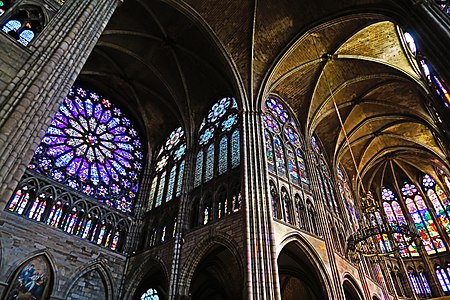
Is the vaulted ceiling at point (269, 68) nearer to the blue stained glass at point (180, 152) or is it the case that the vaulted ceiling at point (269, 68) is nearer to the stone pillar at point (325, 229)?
the blue stained glass at point (180, 152)

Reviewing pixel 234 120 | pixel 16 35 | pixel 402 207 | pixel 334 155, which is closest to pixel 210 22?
pixel 234 120

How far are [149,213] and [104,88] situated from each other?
7.94 m

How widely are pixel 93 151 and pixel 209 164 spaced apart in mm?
5779

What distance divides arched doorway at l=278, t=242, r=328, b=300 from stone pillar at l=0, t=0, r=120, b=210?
8.60m

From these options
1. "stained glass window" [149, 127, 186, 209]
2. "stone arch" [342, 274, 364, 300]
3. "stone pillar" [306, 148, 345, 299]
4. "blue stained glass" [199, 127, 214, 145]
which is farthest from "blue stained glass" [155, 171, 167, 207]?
"stone arch" [342, 274, 364, 300]

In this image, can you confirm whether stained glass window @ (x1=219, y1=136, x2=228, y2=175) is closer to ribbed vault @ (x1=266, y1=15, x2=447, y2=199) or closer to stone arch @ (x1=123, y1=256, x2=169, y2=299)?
ribbed vault @ (x1=266, y1=15, x2=447, y2=199)

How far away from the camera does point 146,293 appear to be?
41.5 feet

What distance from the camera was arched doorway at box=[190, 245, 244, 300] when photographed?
38.7 ft

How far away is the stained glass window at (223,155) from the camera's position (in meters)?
12.6

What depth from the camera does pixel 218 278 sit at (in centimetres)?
1258

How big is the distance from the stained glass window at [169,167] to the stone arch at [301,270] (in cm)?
554

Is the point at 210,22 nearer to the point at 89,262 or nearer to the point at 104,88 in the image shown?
the point at 104,88

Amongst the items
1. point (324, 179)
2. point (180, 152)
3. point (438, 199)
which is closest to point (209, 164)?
point (180, 152)

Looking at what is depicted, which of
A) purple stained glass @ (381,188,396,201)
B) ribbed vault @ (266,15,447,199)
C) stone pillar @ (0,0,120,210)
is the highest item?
ribbed vault @ (266,15,447,199)
